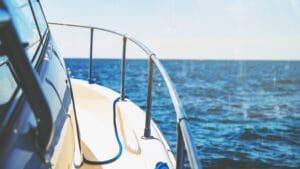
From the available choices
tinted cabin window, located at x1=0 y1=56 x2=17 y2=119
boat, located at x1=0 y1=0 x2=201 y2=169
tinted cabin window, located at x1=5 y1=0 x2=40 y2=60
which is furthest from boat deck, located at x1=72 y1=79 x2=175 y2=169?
tinted cabin window, located at x1=0 y1=56 x2=17 y2=119

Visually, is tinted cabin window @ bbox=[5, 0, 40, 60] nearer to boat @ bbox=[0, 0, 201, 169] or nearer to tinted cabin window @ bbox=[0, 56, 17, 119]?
boat @ bbox=[0, 0, 201, 169]

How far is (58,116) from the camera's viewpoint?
1666 mm

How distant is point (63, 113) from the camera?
1.84m

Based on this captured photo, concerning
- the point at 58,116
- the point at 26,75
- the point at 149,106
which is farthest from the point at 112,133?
the point at 26,75

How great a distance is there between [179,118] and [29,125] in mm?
556

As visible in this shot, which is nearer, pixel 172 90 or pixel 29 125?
pixel 29 125

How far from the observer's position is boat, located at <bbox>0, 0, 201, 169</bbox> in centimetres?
85

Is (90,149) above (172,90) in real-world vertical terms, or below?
below

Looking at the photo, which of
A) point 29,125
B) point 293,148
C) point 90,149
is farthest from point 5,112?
point 293,148

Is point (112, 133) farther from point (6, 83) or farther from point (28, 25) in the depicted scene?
point (6, 83)

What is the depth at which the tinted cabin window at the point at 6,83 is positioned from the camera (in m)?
1.27

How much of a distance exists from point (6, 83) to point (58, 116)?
38 centimetres

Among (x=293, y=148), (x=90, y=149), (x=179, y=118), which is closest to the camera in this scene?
(x=179, y=118)

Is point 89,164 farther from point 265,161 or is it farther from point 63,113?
point 265,161
